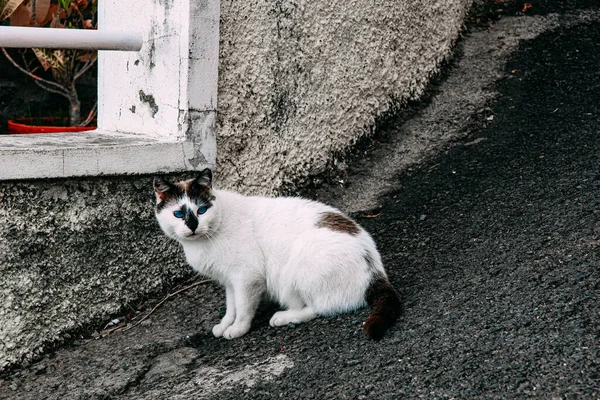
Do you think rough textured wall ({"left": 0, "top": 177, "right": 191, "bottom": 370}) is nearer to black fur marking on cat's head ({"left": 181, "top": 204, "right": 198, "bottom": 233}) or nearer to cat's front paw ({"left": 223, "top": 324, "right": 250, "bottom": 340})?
black fur marking on cat's head ({"left": 181, "top": 204, "right": 198, "bottom": 233})

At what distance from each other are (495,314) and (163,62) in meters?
2.07

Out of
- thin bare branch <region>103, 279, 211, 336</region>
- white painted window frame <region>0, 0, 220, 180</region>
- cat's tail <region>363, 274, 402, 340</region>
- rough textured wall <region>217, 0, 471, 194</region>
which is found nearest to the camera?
cat's tail <region>363, 274, 402, 340</region>

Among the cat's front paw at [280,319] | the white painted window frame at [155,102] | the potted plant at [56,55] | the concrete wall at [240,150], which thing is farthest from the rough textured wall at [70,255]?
the potted plant at [56,55]

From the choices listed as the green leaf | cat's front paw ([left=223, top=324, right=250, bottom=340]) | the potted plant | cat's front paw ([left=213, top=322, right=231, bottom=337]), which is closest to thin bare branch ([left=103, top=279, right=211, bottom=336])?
cat's front paw ([left=213, top=322, right=231, bottom=337])

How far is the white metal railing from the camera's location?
2.85m

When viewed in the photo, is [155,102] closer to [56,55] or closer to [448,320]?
[56,55]

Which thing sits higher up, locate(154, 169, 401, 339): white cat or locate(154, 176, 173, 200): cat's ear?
locate(154, 176, 173, 200): cat's ear

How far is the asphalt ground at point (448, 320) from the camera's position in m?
2.43

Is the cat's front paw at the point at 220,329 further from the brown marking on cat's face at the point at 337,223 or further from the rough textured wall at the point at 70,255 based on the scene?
the brown marking on cat's face at the point at 337,223

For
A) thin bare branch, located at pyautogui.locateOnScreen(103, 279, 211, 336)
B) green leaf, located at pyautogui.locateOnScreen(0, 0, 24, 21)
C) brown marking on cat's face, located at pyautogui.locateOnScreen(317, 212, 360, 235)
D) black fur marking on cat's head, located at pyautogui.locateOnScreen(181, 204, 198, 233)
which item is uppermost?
green leaf, located at pyautogui.locateOnScreen(0, 0, 24, 21)

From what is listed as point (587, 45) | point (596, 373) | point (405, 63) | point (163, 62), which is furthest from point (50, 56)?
point (587, 45)

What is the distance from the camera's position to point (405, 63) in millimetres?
4934

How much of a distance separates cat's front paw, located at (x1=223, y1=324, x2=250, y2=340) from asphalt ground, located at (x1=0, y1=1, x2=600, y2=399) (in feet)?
0.11

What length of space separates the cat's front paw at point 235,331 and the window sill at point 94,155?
0.89 m
